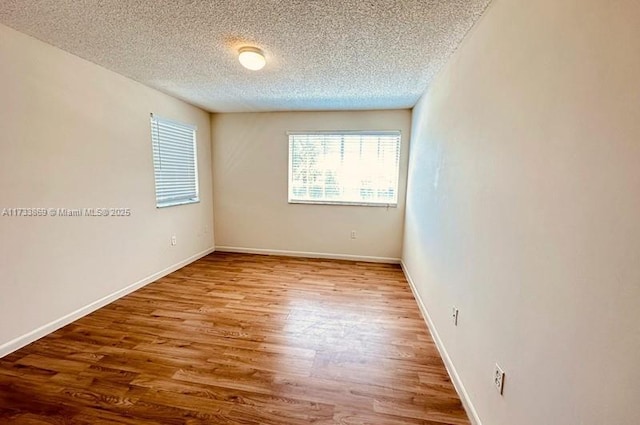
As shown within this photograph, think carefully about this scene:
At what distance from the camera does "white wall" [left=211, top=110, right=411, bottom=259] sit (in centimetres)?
421

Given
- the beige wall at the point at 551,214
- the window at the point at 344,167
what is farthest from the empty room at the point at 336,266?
the window at the point at 344,167

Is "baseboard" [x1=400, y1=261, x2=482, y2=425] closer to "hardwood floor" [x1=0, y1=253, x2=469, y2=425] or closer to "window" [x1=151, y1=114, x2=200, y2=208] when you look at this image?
"hardwood floor" [x1=0, y1=253, x2=469, y2=425]

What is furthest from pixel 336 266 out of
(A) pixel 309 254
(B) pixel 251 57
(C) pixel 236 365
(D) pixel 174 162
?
(B) pixel 251 57

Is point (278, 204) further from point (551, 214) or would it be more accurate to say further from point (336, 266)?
point (551, 214)

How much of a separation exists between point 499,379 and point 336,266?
114 inches

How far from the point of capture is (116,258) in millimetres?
2867

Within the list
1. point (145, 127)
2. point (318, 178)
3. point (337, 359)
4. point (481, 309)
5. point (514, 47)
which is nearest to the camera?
point (514, 47)

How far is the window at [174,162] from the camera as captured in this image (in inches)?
133

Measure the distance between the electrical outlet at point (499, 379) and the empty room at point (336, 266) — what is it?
0.04 m

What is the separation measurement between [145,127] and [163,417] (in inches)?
113

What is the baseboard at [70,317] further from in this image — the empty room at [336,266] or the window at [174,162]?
the window at [174,162]

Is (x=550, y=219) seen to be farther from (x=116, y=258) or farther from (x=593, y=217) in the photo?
(x=116, y=258)

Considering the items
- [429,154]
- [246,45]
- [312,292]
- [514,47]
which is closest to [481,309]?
[514,47]

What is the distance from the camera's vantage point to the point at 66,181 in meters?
2.34
